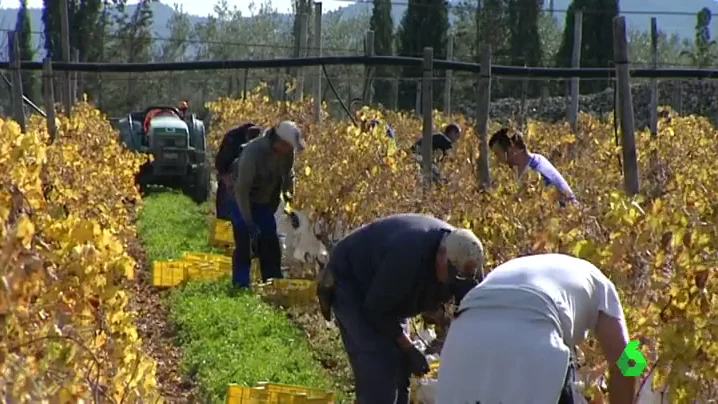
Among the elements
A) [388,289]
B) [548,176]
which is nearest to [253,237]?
[548,176]

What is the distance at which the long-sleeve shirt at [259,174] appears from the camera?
8.86m

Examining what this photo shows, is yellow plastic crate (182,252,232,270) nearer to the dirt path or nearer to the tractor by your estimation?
the dirt path

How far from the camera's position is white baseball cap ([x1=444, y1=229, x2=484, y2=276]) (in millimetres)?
4297

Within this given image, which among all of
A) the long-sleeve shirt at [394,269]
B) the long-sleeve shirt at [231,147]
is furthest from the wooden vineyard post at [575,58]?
the long-sleeve shirt at [394,269]

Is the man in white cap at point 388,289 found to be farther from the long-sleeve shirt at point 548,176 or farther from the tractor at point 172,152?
the tractor at point 172,152

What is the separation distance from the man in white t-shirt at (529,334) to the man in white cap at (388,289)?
552mm

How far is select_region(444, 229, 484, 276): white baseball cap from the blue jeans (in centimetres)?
496

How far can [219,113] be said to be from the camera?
23.0 metres

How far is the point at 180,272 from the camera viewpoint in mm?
10328

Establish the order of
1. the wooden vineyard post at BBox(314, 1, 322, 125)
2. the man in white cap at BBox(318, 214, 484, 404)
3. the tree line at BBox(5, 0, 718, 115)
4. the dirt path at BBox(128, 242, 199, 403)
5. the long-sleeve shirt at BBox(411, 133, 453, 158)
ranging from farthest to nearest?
the tree line at BBox(5, 0, 718, 115) < the wooden vineyard post at BBox(314, 1, 322, 125) < the long-sleeve shirt at BBox(411, 133, 453, 158) < the dirt path at BBox(128, 242, 199, 403) < the man in white cap at BBox(318, 214, 484, 404)

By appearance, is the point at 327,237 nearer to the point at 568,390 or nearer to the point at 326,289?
the point at 326,289

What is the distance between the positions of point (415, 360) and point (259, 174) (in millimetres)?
4236

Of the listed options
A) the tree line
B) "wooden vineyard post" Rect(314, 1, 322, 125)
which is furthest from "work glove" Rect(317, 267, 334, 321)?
the tree line

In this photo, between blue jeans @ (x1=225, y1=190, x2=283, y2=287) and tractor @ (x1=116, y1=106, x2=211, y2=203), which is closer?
blue jeans @ (x1=225, y1=190, x2=283, y2=287)
